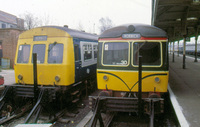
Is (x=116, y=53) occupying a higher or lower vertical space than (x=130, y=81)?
higher

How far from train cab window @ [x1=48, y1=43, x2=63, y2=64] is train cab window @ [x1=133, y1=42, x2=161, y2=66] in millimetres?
3028

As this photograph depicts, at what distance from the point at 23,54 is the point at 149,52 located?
5212 mm

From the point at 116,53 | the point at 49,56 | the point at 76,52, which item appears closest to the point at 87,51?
the point at 76,52

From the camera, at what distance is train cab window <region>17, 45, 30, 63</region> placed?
311 inches

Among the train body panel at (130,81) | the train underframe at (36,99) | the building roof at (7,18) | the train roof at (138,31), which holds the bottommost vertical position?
the train underframe at (36,99)

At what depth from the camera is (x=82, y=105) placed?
332 inches

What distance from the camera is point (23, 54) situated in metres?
7.98

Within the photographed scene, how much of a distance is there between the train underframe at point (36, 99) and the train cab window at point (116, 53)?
2.22 m

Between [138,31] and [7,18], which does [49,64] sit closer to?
[138,31]

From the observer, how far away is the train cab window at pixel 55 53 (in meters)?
7.45

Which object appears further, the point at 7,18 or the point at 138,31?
the point at 7,18

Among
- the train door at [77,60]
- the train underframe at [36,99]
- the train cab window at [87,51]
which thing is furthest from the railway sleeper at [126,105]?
the train cab window at [87,51]

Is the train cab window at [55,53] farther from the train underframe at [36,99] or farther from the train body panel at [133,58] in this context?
the train body panel at [133,58]

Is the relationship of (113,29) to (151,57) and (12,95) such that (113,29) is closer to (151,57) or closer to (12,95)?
(151,57)
